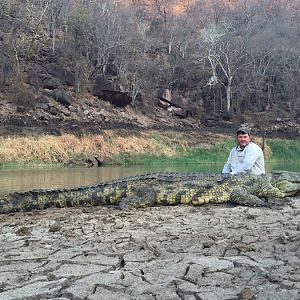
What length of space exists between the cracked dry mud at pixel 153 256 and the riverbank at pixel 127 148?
61.1 feet

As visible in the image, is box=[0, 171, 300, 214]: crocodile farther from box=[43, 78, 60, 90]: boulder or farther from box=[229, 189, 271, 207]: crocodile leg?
box=[43, 78, 60, 90]: boulder

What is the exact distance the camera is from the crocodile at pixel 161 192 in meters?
7.78

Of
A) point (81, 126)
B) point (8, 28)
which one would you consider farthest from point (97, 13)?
point (81, 126)

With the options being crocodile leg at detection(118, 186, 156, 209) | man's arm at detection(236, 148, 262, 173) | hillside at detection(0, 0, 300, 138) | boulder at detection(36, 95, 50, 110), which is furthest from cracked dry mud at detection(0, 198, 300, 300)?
boulder at detection(36, 95, 50, 110)

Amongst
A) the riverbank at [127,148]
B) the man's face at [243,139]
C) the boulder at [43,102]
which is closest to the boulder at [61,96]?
the boulder at [43,102]

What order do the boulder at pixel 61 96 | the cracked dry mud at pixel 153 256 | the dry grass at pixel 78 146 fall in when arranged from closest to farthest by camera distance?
the cracked dry mud at pixel 153 256 < the dry grass at pixel 78 146 < the boulder at pixel 61 96

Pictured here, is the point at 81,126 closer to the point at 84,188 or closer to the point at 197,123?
the point at 197,123

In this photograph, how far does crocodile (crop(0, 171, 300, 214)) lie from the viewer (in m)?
7.78

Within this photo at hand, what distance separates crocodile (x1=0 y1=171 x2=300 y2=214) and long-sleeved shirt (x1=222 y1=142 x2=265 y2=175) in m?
0.38

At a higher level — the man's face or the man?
the man's face

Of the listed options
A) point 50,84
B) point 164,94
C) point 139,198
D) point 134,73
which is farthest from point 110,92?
point 139,198

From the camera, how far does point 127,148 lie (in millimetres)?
29547

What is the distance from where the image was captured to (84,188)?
324 inches

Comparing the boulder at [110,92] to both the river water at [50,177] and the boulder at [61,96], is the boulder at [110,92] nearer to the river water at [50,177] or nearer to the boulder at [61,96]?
the boulder at [61,96]
